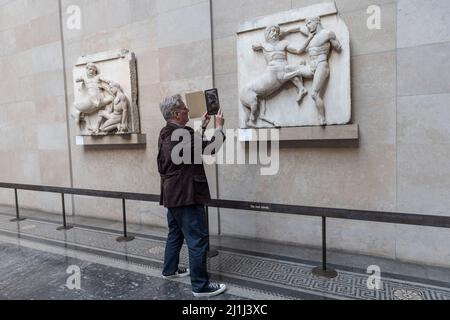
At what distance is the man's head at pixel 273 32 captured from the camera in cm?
360

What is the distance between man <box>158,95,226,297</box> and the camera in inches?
106

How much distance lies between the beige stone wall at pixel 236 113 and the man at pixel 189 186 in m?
1.45

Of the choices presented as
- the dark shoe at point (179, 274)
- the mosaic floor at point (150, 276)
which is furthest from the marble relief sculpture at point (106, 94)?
the dark shoe at point (179, 274)

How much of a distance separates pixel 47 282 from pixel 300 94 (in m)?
3.01

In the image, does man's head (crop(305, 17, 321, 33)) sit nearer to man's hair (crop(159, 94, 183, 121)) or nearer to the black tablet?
the black tablet

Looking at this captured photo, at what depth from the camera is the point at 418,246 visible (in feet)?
11.0

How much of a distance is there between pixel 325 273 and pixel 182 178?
1.57m

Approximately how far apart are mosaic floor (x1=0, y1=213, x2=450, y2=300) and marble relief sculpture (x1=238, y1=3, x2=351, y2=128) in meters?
1.49

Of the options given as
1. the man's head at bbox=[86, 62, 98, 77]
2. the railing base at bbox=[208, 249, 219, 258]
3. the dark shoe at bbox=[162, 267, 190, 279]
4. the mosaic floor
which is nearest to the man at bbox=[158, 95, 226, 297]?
the mosaic floor

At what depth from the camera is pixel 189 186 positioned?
2.69m

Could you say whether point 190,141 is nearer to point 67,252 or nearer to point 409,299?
point 409,299

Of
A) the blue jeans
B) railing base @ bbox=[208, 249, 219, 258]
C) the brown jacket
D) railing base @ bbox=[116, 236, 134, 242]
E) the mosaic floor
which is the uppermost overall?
the brown jacket

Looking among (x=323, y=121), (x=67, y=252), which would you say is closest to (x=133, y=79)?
(x=67, y=252)

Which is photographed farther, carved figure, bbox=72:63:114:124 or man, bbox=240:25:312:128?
carved figure, bbox=72:63:114:124
